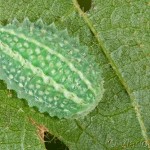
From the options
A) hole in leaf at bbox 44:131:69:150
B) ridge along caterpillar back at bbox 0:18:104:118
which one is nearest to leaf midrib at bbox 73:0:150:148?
ridge along caterpillar back at bbox 0:18:104:118

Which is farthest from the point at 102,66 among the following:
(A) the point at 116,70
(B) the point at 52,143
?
(B) the point at 52,143

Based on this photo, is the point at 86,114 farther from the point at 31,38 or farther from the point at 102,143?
the point at 31,38

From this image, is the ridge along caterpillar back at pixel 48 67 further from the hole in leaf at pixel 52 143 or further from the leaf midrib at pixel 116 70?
the hole in leaf at pixel 52 143

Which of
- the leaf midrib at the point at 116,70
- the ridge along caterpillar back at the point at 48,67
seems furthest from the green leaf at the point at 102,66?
the ridge along caterpillar back at the point at 48,67

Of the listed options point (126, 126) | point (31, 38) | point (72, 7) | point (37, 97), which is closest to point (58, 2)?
point (72, 7)

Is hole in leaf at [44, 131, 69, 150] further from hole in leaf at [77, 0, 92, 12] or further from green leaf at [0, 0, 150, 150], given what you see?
hole in leaf at [77, 0, 92, 12]

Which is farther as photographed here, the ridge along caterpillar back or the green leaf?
the green leaf
